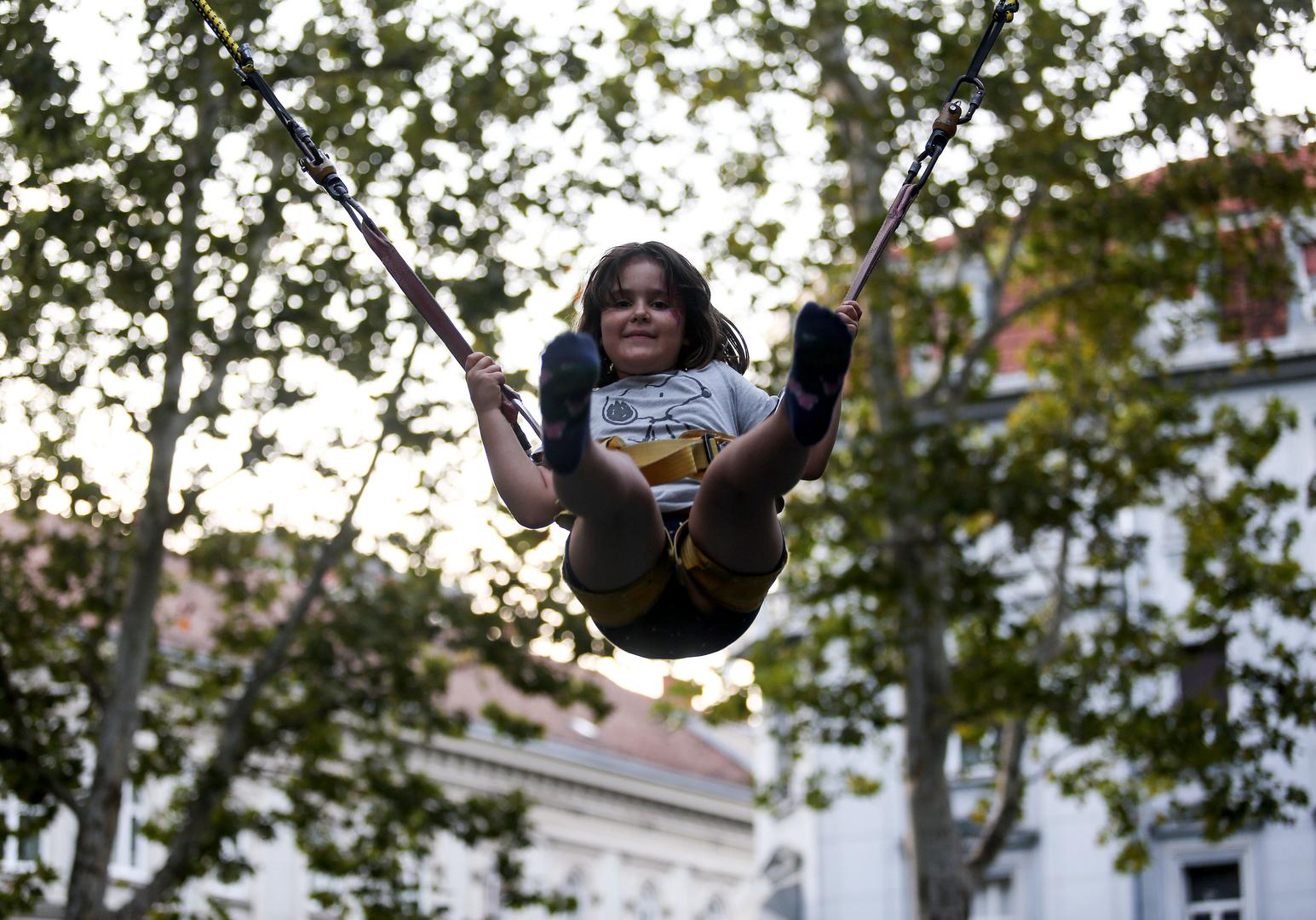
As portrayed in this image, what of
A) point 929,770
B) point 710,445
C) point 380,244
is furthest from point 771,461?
point 929,770

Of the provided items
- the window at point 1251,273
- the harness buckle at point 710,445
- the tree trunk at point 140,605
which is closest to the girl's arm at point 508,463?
the harness buckle at point 710,445

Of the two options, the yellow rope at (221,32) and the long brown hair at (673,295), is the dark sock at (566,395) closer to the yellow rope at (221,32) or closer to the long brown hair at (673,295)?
the long brown hair at (673,295)

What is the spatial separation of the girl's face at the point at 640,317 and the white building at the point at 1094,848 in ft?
58.6

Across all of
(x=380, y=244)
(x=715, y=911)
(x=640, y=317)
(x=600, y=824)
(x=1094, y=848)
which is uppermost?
(x=600, y=824)

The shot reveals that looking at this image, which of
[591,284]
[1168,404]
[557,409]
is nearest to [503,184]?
[1168,404]

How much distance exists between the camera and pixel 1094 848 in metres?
27.0

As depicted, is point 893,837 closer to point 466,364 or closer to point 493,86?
point 493,86

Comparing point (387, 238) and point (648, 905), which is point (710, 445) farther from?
point (648, 905)

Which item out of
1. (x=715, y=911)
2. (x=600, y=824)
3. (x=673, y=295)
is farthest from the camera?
(x=715, y=911)

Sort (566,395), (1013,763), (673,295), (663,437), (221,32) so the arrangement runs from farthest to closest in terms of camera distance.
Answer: (1013,763), (221,32), (673,295), (663,437), (566,395)

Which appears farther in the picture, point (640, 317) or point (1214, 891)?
point (1214, 891)

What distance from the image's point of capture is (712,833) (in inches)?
1620

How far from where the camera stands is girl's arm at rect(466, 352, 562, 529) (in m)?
5.47

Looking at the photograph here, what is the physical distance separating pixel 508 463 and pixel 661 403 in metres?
0.51
